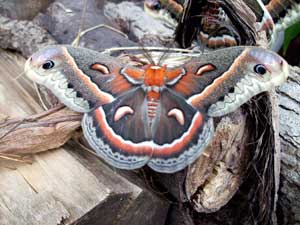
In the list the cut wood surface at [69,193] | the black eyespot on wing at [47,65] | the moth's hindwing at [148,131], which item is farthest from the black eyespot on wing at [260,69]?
the black eyespot on wing at [47,65]

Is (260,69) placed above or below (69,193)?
above

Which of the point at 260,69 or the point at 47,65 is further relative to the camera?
the point at 47,65

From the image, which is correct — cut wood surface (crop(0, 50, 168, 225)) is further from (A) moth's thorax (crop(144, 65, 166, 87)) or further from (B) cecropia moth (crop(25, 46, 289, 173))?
(A) moth's thorax (crop(144, 65, 166, 87))

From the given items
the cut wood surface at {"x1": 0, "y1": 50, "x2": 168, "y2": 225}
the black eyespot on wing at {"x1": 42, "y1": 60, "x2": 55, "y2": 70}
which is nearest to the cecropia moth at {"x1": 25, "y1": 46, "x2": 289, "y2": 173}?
the black eyespot on wing at {"x1": 42, "y1": 60, "x2": 55, "y2": 70}

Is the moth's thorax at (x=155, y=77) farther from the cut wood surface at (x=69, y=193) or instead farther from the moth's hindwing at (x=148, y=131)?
the cut wood surface at (x=69, y=193)

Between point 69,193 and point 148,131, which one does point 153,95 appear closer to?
point 148,131

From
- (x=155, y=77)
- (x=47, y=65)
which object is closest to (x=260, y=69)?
(x=155, y=77)

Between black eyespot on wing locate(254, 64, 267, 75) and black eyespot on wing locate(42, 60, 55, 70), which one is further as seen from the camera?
black eyespot on wing locate(42, 60, 55, 70)
